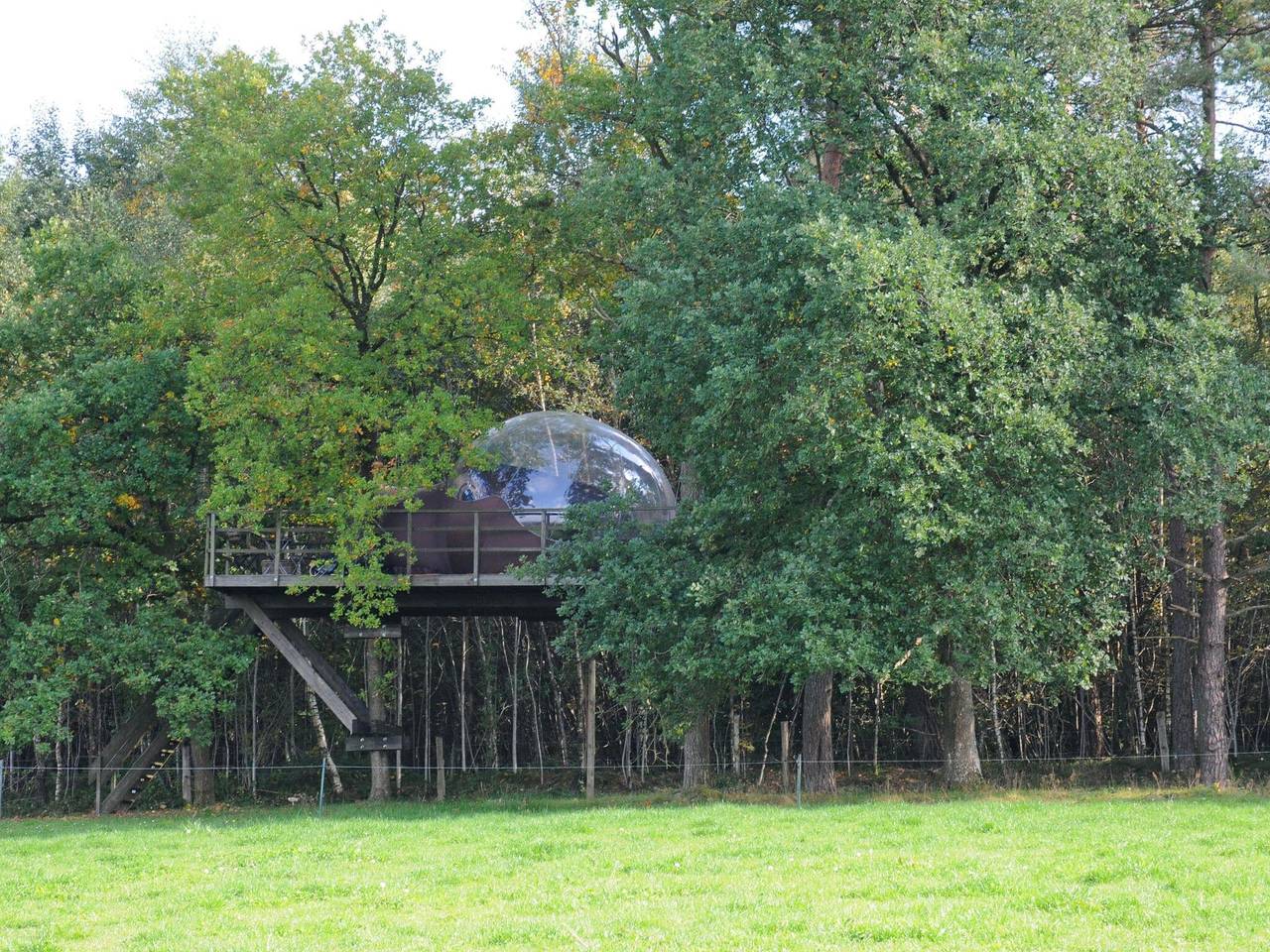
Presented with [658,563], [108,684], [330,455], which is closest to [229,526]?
[330,455]

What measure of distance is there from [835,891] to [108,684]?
25.8 metres

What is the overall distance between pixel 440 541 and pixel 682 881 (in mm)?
11948

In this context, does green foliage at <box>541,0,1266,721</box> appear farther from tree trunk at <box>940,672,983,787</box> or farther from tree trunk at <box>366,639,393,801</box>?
tree trunk at <box>366,639,393,801</box>

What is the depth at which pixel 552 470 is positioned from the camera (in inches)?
936

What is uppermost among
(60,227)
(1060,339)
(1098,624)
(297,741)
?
(60,227)

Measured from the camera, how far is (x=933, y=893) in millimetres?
11750

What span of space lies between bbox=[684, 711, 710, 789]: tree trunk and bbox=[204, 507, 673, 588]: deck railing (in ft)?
12.9

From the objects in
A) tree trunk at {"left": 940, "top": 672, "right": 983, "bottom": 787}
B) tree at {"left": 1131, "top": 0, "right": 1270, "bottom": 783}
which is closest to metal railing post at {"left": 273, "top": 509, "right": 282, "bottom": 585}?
tree trunk at {"left": 940, "top": 672, "right": 983, "bottom": 787}

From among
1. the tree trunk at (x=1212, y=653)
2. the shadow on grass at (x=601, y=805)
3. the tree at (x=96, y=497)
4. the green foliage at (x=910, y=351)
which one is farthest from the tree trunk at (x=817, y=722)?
the tree at (x=96, y=497)

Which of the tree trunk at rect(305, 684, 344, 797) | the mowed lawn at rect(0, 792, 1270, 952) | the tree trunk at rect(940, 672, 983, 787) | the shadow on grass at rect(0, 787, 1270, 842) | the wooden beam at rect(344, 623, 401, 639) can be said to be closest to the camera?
the mowed lawn at rect(0, 792, 1270, 952)

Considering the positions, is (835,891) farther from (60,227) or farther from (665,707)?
(60,227)

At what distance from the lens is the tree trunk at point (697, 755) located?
24.2m

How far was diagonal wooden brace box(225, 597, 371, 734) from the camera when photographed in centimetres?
2428

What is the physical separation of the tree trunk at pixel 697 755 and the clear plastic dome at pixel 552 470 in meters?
3.95
